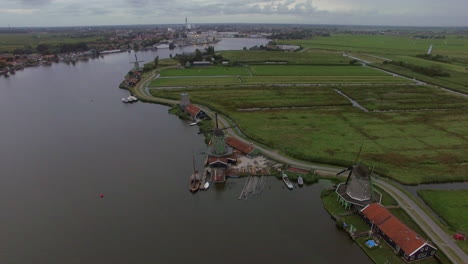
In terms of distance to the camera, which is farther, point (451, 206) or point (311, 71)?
point (311, 71)

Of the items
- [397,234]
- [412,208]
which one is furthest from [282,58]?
[397,234]

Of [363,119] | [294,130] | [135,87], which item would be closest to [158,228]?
[294,130]

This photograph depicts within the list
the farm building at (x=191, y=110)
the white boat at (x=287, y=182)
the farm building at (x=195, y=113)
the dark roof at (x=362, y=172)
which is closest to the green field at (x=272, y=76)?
the farm building at (x=191, y=110)

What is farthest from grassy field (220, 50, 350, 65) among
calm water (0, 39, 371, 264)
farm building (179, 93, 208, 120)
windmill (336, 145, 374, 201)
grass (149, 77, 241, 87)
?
windmill (336, 145, 374, 201)

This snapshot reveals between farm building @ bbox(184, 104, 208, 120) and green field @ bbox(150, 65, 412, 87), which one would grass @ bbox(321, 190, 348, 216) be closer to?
farm building @ bbox(184, 104, 208, 120)

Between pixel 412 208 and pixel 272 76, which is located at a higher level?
pixel 272 76

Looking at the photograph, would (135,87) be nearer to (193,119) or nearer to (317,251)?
(193,119)

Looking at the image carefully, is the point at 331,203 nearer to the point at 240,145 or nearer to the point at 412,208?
the point at 412,208
